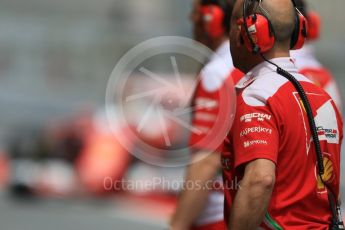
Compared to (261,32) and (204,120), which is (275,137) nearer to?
(261,32)

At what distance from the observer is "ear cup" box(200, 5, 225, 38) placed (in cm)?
497

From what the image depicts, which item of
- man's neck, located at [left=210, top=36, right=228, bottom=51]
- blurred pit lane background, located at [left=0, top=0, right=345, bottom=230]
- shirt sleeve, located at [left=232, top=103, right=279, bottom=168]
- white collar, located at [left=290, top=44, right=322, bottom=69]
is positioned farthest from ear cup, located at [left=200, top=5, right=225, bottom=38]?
blurred pit lane background, located at [left=0, top=0, right=345, bottom=230]

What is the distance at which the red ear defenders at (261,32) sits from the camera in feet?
11.9

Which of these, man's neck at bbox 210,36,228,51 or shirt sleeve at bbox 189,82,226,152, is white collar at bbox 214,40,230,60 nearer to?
man's neck at bbox 210,36,228,51

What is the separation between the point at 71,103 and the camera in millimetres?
16375

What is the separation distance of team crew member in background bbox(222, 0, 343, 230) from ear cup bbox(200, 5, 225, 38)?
3.85 ft

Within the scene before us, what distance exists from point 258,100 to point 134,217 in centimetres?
834

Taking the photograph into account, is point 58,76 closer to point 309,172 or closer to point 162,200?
point 162,200

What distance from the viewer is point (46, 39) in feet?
57.9

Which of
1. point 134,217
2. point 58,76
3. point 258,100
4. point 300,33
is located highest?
point 58,76

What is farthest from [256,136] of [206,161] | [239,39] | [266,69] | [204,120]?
[204,120]

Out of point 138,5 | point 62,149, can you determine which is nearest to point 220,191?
point 62,149

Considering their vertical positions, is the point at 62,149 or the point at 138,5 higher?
the point at 138,5

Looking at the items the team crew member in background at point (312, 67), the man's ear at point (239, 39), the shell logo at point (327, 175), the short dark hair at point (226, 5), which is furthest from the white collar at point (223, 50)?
the shell logo at point (327, 175)
